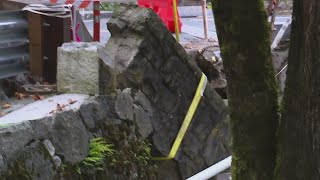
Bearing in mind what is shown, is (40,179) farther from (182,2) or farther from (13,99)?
(182,2)

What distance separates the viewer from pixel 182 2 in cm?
2194

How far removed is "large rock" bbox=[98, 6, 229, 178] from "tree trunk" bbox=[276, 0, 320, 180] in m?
3.25

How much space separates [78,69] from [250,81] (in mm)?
2640

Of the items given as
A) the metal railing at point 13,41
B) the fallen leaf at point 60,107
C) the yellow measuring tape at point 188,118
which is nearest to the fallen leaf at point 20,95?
the metal railing at point 13,41

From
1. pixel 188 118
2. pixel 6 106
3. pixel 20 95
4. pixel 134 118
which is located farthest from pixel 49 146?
pixel 188 118

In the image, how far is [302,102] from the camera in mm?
3750

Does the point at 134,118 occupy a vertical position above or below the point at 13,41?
below

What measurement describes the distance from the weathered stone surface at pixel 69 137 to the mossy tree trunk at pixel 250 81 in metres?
1.88

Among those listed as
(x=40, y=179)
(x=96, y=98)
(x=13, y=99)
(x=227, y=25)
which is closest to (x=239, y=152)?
(x=227, y=25)

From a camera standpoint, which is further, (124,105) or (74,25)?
(74,25)

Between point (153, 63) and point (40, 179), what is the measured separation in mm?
2658

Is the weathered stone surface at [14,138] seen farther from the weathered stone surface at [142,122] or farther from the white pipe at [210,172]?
the weathered stone surface at [142,122]

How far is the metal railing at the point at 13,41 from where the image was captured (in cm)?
647

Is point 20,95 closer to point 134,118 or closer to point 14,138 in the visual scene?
point 134,118
